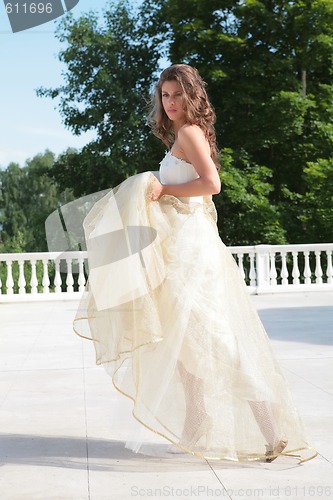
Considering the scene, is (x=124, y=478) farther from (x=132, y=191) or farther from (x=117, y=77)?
(x=117, y=77)

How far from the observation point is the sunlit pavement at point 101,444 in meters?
3.01

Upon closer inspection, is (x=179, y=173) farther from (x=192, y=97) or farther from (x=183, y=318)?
(x=183, y=318)

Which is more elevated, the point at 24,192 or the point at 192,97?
the point at 24,192

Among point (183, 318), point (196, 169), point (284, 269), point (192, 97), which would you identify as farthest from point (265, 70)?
point (183, 318)

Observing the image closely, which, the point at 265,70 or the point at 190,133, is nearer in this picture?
the point at 190,133

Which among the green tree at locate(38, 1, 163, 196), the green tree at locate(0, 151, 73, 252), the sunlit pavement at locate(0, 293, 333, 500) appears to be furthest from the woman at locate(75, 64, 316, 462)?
the green tree at locate(0, 151, 73, 252)

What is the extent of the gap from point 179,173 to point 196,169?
0.12 meters

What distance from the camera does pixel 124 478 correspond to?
318cm

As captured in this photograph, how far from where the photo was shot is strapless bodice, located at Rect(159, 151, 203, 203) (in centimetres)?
343

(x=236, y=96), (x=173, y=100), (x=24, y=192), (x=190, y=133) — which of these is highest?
(x=236, y=96)

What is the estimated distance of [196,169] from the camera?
334 centimetres

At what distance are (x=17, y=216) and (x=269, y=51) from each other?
14189 millimetres

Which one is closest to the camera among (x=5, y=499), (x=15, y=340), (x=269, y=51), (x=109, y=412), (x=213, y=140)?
(x=5, y=499)

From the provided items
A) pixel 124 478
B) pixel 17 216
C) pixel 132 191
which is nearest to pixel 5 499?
pixel 124 478
